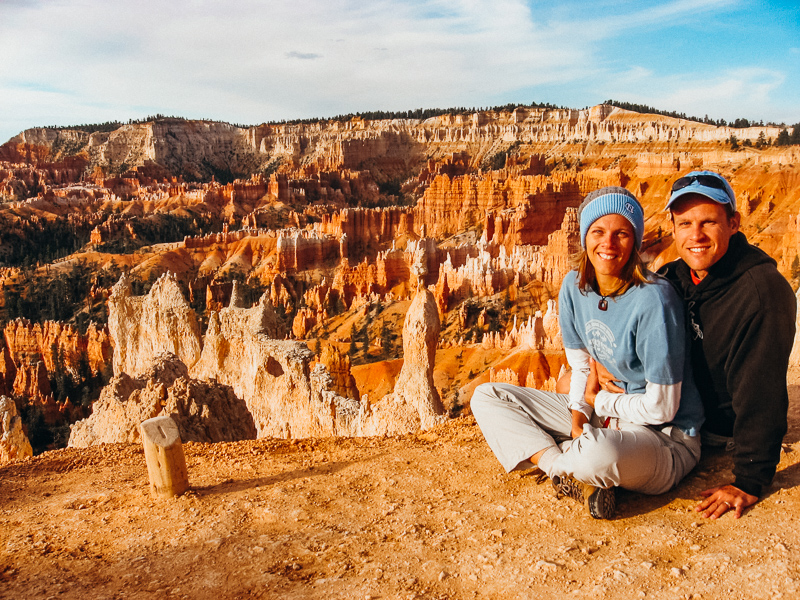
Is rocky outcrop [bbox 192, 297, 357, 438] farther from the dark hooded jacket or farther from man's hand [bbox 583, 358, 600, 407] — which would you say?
the dark hooded jacket

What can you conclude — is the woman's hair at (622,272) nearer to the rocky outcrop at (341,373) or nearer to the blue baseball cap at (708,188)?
the blue baseball cap at (708,188)

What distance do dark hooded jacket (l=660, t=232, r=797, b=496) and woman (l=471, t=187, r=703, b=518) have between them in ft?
0.83

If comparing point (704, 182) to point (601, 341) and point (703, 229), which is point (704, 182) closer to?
point (703, 229)

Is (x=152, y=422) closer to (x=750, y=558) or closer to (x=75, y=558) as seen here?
(x=75, y=558)

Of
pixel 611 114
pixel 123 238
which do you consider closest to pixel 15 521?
pixel 123 238

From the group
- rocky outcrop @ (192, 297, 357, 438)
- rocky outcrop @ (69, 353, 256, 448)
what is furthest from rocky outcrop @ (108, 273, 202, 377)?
rocky outcrop @ (69, 353, 256, 448)

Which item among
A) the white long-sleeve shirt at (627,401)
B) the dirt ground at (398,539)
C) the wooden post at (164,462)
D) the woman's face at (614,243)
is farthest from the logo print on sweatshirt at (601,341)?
the wooden post at (164,462)

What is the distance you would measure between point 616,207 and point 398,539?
303 centimetres

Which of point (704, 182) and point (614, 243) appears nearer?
point (704, 182)

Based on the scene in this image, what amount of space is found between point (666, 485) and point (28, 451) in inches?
635

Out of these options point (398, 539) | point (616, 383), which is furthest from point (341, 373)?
point (616, 383)

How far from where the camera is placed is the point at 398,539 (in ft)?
14.7

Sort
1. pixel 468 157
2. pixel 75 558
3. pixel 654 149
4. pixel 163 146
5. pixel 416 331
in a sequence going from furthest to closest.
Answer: pixel 163 146 < pixel 468 157 < pixel 654 149 < pixel 416 331 < pixel 75 558

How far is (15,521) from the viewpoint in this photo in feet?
18.4
